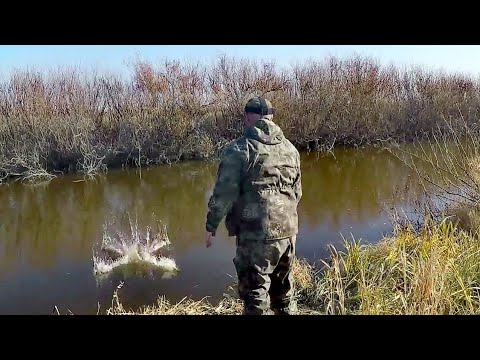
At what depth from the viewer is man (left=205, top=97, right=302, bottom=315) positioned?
10.2 feet

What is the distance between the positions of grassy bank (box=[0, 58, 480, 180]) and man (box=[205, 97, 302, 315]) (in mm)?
12141

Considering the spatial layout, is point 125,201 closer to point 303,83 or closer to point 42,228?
point 42,228

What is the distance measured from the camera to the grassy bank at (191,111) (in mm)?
14797

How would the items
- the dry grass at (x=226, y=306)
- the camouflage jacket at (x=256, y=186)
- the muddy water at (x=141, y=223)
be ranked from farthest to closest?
the muddy water at (x=141, y=223)
the dry grass at (x=226, y=306)
the camouflage jacket at (x=256, y=186)

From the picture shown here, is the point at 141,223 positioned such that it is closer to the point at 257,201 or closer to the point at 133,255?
the point at 133,255

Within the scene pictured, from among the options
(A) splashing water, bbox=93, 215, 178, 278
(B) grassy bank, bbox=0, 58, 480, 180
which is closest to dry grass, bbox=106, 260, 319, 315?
(A) splashing water, bbox=93, 215, 178, 278

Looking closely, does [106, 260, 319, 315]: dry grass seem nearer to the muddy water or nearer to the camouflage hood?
the muddy water

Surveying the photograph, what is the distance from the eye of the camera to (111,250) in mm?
7309

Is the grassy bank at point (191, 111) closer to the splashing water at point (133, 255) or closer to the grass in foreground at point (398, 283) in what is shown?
the splashing water at point (133, 255)

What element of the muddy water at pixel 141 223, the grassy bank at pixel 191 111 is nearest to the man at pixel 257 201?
the muddy water at pixel 141 223

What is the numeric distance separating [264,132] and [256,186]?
1.32ft

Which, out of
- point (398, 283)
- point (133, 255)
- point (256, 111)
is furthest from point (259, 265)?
point (133, 255)
